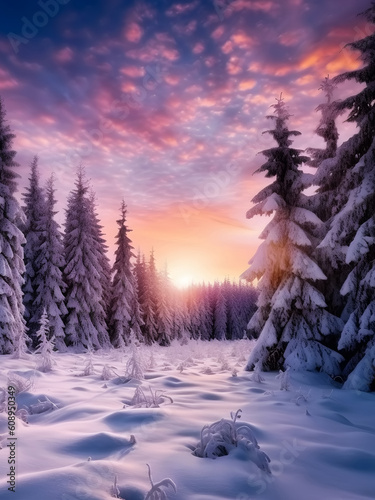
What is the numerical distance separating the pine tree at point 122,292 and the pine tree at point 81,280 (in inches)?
104

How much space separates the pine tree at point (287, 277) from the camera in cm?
1107

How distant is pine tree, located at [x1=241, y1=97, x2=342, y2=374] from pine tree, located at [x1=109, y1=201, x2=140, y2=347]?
19724mm

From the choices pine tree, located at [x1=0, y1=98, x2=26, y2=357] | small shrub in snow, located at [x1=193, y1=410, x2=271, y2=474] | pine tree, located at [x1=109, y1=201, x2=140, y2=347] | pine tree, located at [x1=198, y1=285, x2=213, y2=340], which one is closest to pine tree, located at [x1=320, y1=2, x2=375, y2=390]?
small shrub in snow, located at [x1=193, y1=410, x2=271, y2=474]

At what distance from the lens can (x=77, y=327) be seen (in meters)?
25.3

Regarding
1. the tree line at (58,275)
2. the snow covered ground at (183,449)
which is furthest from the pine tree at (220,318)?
the snow covered ground at (183,449)

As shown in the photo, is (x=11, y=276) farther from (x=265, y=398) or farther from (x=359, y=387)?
(x=359, y=387)

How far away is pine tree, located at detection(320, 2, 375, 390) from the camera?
8.77 metres

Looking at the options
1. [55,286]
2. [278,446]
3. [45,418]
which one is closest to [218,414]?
[278,446]

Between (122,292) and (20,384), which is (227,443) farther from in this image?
(122,292)

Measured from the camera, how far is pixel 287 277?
12.1 metres

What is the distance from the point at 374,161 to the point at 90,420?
30.1 feet

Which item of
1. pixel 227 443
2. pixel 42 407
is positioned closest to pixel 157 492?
pixel 227 443

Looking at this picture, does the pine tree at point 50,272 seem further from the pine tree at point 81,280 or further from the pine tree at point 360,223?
the pine tree at point 360,223

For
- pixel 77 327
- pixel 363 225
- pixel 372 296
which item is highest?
pixel 363 225
